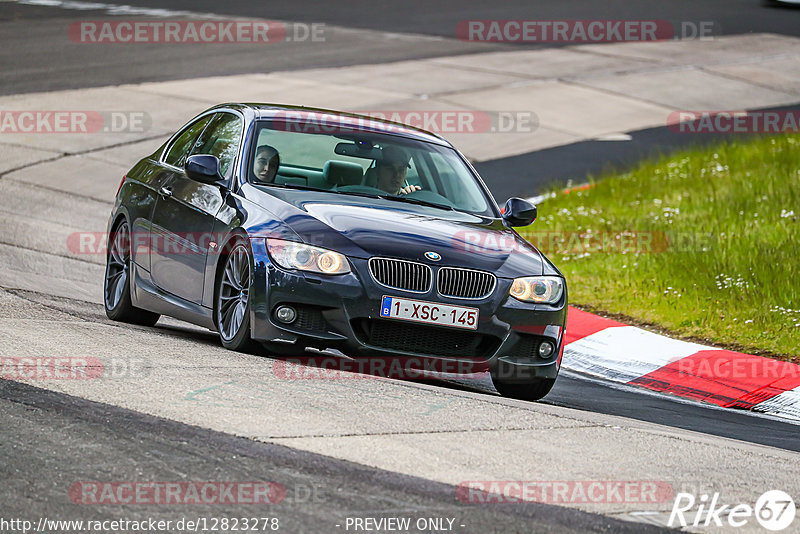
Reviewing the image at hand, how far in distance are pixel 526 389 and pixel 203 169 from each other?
2406mm

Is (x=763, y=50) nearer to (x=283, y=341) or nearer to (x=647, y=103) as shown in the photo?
(x=647, y=103)

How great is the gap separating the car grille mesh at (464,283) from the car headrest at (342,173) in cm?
135

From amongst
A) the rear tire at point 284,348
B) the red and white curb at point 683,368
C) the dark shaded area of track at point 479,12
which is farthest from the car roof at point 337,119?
the dark shaded area of track at point 479,12

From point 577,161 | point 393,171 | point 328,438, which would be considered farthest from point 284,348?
point 577,161

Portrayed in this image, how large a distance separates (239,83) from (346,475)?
681 inches

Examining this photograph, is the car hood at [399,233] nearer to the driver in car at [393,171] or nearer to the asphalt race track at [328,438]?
the driver in car at [393,171]

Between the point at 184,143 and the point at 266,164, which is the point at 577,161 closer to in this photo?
the point at 184,143

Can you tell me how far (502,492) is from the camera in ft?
17.0

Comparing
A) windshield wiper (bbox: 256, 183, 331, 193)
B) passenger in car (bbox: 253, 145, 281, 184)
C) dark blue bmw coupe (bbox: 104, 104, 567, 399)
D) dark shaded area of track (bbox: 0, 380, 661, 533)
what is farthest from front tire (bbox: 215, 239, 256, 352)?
dark shaded area of track (bbox: 0, 380, 661, 533)

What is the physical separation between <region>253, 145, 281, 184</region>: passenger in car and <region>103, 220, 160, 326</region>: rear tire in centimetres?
141

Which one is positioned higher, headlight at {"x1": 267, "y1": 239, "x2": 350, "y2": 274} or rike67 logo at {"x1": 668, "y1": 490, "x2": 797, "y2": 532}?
headlight at {"x1": 267, "y1": 239, "x2": 350, "y2": 274}

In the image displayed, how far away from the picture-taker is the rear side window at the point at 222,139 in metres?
8.71

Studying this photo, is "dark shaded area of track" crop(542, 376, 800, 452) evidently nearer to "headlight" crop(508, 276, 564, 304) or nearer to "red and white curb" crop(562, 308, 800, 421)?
"red and white curb" crop(562, 308, 800, 421)

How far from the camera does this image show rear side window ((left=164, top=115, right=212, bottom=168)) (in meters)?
9.39
